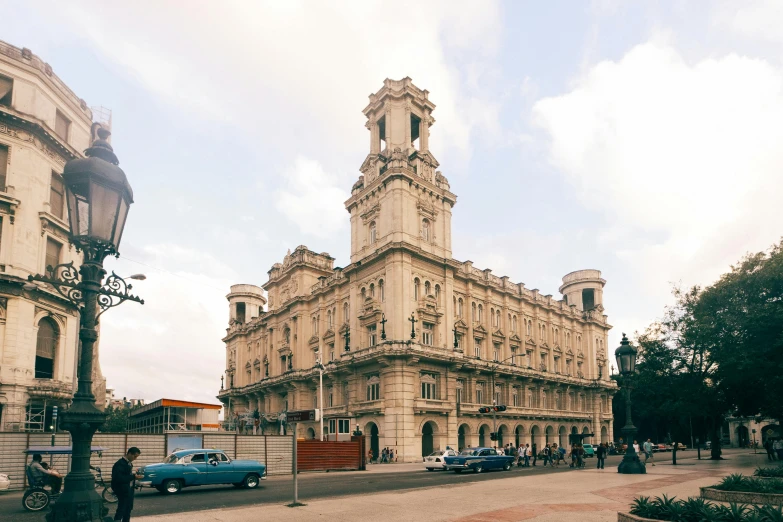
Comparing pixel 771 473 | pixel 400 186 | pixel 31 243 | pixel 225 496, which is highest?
pixel 400 186

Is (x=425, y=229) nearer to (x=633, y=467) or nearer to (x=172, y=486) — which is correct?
(x=633, y=467)

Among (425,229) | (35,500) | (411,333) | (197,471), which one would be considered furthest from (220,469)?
(425,229)

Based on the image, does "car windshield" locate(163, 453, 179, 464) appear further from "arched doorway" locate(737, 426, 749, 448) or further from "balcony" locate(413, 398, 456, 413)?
"arched doorway" locate(737, 426, 749, 448)

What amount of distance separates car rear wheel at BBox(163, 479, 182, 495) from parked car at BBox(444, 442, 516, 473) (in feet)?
56.1

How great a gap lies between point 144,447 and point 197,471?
862 centimetres

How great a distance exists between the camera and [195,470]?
22.5 m

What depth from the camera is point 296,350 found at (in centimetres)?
6650

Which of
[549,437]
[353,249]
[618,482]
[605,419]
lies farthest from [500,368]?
[618,482]

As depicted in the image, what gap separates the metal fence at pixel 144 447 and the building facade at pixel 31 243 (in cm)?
627

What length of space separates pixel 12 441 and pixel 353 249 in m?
37.3

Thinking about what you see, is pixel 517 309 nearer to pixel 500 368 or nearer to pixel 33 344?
pixel 500 368

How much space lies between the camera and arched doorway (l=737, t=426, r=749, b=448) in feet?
322

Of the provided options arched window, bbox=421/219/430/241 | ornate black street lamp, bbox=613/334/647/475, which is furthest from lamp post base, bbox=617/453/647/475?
arched window, bbox=421/219/430/241

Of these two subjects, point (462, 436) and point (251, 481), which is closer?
point (251, 481)
